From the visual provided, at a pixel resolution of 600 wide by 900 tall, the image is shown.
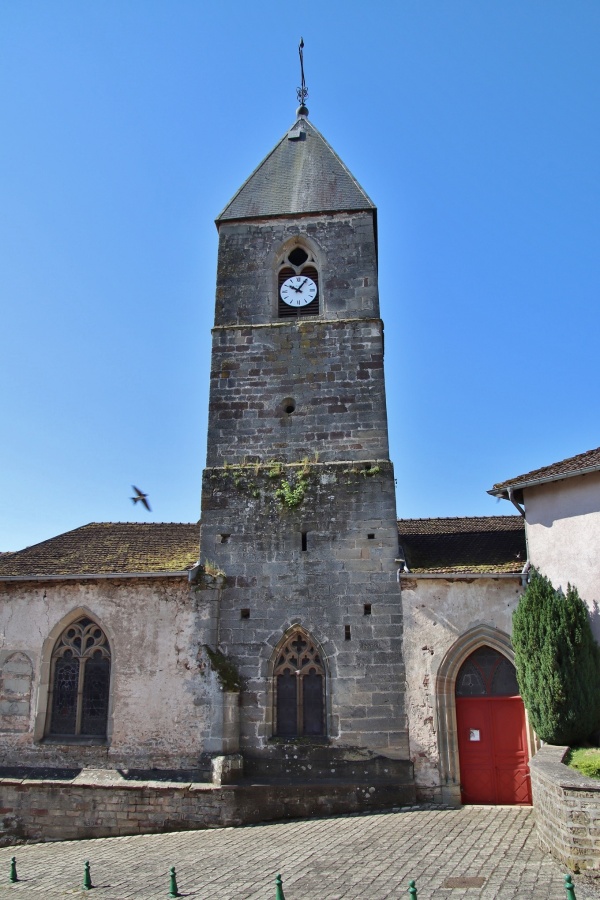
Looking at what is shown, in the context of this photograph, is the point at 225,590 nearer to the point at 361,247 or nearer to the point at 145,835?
the point at 145,835

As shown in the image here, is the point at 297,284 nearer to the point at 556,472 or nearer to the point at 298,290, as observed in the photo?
the point at 298,290

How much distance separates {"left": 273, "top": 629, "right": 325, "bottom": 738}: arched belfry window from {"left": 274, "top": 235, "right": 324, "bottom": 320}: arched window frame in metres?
6.93

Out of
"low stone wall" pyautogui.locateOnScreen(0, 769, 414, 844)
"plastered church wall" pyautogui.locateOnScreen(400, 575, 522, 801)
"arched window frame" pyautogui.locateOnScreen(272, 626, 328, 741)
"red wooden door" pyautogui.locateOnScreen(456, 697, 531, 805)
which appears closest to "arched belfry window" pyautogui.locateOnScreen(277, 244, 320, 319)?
"plastered church wall" pyautogui.locateOnScreen(400, 575, 522, 801)

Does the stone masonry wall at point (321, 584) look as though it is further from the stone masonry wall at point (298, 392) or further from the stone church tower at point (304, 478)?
the stone masonry wall at point (298, 392)

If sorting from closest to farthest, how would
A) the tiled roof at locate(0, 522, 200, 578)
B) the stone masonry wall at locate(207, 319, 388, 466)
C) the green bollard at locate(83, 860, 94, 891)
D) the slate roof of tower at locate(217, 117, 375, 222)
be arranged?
the green bollard at locate(83, 860, 94, 891)
the tiled roof at locate(0, 522, 200, 578)
the stone masonry wall at locate(207, 319, 388, 466)
the slate roof of tower at locate(217, 117, 375, 222)

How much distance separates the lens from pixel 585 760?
954 cm

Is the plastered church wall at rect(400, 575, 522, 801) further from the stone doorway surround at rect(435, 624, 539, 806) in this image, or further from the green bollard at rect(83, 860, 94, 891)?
the green bollard at rect(83, 860, 94, 891)

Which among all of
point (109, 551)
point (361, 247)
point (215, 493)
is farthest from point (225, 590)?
point (361, 247)

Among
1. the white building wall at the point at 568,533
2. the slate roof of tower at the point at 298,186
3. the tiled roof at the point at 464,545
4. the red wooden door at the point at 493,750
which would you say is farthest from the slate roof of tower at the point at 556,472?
the slate roof of tower at the point at 298,186

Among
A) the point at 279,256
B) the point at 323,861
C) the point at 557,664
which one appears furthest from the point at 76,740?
the point at 279,256

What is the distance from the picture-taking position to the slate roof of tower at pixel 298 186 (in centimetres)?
1645

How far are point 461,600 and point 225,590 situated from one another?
14.4 ft

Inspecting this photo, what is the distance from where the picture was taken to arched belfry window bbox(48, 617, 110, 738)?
1324 cm

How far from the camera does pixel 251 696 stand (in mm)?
12969
